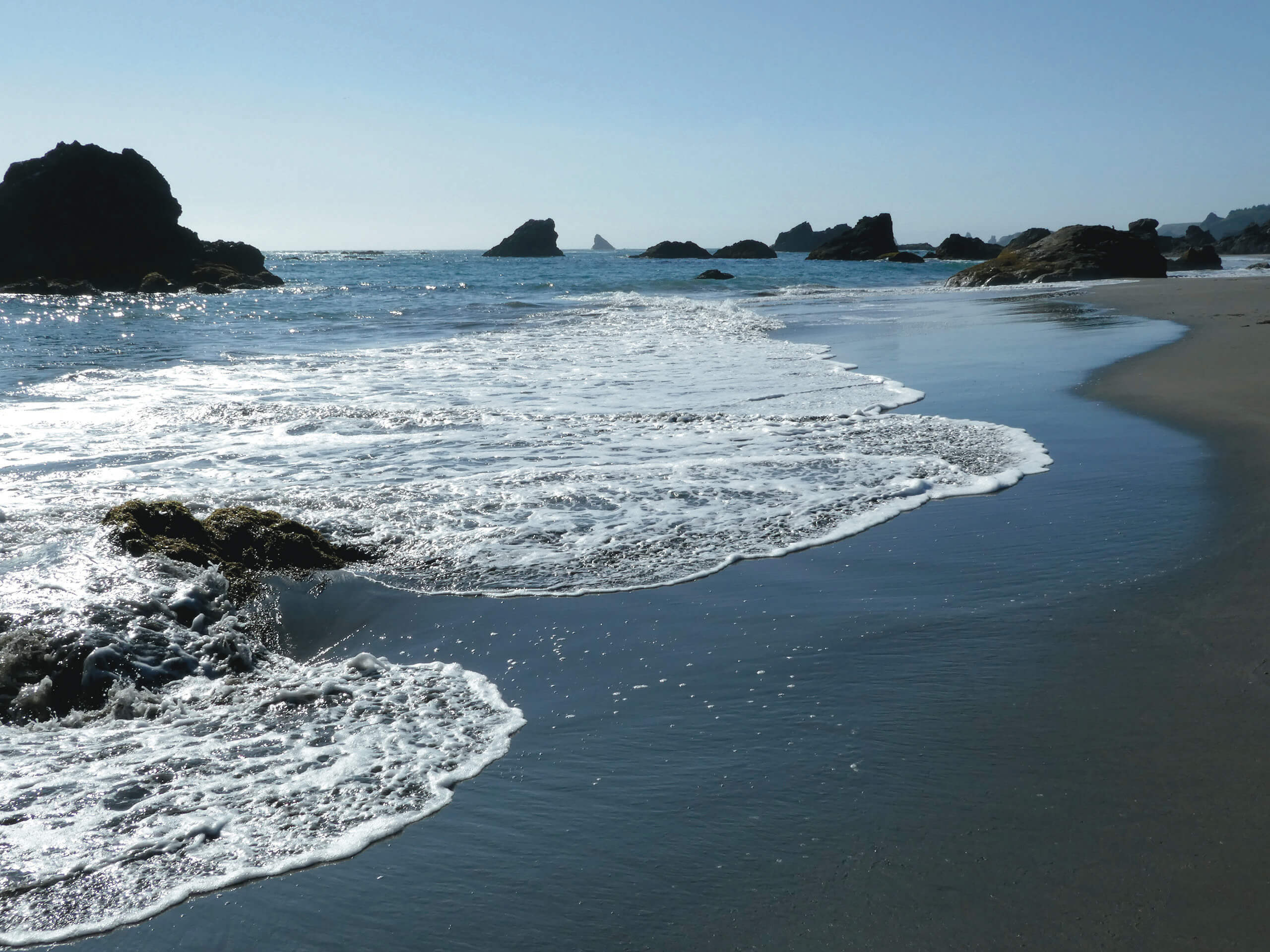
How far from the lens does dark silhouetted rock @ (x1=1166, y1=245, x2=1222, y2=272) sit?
41562 mm

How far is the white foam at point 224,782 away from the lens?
2.21 m

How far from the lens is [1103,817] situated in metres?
2.26

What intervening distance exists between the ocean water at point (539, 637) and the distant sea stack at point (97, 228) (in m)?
45.5

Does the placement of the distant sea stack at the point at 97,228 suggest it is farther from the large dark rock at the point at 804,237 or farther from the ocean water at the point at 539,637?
the large dark rock at the point at 804,237

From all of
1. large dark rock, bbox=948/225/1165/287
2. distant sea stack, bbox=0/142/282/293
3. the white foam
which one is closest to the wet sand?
the white foam

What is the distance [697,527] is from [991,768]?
2527mm

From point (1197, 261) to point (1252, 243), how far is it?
1163 inches

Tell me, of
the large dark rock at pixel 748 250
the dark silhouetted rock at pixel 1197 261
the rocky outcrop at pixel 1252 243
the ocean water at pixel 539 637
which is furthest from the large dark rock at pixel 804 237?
the ocean water at pixel 539 637

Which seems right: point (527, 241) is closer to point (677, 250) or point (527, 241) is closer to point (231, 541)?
point (677, 250)

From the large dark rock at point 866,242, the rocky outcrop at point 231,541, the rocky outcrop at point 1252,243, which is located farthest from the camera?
the large dark rock at point 866,242

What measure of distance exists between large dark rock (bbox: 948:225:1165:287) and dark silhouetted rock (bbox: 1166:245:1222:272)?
9.29 m

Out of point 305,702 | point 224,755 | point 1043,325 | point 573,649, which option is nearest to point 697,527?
point 573,649

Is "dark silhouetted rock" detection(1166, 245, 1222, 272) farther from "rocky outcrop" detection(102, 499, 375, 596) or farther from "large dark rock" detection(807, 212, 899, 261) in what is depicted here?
"rocky outcrop" detection(102, 499, 375, 596)

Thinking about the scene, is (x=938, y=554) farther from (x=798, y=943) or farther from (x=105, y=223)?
(x=105, y=223)
